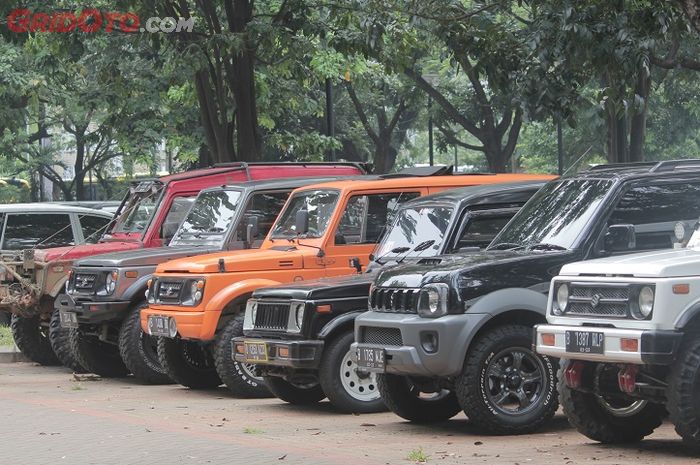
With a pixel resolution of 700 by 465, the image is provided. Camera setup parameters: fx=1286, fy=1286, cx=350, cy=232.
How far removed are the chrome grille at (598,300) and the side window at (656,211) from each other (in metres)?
1.48

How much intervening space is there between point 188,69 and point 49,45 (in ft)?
9.45

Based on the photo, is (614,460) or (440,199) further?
(440,199)

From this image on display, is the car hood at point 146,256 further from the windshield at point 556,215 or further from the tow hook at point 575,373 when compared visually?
the tow hook at point 575,373

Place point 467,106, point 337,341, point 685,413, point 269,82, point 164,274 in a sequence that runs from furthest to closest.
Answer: point 467,106
point 269,82
point 164,274
point 337,341
point 685,413

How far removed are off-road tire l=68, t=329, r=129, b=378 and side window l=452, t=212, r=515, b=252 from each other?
20.1 ft

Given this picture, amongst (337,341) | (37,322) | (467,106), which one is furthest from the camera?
(467,106)

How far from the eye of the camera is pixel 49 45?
72.1 ft

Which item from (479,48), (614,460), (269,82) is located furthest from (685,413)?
(269,82)

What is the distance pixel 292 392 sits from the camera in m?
13.0

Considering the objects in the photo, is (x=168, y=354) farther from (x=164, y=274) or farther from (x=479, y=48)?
(x=479, y=48)

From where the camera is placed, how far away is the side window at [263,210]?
1514 cm

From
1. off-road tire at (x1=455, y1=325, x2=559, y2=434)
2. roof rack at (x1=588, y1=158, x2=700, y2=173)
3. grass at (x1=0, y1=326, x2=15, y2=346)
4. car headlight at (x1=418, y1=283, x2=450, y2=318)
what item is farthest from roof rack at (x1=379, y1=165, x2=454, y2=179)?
grass at (x1=0, y1=326, x2=15, y2=346)

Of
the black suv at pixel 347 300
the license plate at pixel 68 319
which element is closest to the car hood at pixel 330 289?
the black suv at pixel 347 300

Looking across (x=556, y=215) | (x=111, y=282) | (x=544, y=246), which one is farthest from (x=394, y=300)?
(x=111, y=282)
